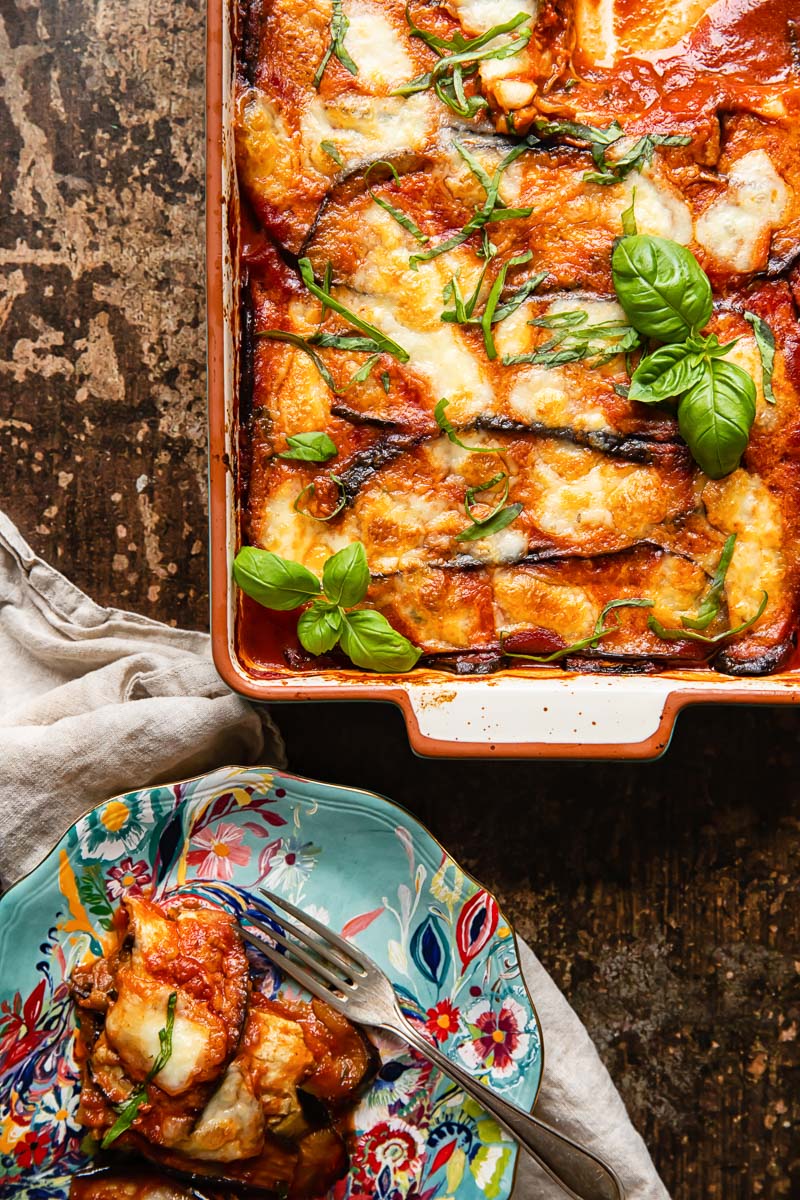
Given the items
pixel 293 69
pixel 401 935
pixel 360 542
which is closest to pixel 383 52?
pixel 293 69

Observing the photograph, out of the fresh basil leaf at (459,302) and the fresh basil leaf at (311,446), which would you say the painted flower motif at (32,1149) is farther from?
the fresh basil leaf at (459,302)

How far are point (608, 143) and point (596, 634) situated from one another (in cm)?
90

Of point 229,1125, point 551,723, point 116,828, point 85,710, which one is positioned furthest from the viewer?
point 85,710

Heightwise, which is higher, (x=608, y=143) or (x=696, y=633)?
(x=608, y=143)

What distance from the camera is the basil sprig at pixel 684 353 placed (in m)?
1.65

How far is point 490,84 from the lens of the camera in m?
1.76

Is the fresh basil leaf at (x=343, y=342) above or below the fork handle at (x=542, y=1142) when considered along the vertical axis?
above

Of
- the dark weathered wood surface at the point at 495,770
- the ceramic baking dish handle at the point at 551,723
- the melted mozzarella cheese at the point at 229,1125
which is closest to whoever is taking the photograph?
the ceramic baking dish handle at the point at 551,723

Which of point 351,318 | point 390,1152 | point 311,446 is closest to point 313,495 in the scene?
point 311,446

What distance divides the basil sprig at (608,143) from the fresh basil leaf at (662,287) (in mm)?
179

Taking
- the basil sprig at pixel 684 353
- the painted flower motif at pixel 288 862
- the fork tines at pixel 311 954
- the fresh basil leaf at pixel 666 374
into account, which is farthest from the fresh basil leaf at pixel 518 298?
the fork tines at pixel 311 954

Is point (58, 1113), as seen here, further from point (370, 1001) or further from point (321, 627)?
point (321, 627)

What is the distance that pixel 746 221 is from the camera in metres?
1.78

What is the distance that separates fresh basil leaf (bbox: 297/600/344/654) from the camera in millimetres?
1687
